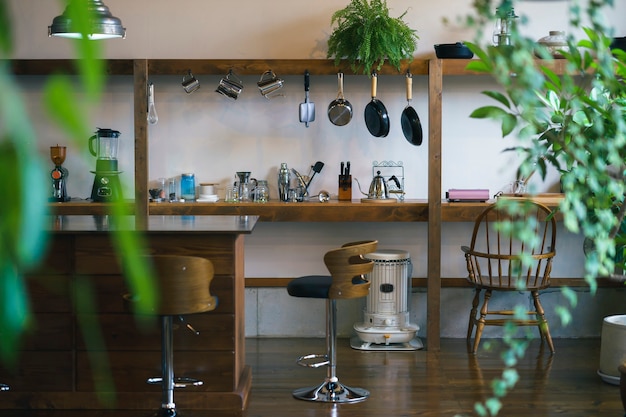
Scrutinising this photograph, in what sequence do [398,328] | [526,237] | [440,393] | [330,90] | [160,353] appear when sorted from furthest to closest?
[330,90] < [398,328] < [440,393] < [160,353] < [526,237]

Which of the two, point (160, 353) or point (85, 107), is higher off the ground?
point (85, 107)

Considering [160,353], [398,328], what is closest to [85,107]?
[160,353]

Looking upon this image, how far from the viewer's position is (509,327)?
1211 millimetres

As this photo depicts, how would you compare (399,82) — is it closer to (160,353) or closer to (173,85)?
Answer: (173,85)

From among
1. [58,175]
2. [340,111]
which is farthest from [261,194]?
[58,175]

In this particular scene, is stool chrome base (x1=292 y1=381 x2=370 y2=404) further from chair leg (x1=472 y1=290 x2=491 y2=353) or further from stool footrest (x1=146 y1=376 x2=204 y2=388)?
chair leg (x1=472 y1=290 x2=491 y2=353)

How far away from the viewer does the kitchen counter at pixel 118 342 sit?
431cm

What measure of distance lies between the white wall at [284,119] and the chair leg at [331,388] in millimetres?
1687

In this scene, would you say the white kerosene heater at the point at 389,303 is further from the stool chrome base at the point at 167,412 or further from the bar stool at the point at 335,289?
the stool chrome base at the point at 167,412

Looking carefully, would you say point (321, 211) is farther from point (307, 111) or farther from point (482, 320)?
point (482, 320)

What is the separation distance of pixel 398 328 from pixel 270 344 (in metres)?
0.96

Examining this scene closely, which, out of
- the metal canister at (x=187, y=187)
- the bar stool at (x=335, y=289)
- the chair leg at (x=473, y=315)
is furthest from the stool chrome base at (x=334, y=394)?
the metal canister at (x=187, y=187)

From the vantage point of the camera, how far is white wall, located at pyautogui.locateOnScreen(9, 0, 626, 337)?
623 cm

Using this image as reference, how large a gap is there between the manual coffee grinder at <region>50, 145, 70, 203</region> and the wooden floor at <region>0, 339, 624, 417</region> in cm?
178
